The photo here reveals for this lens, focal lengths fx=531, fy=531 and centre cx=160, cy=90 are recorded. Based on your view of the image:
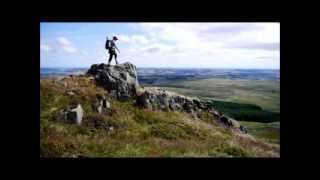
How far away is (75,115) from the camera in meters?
4.61

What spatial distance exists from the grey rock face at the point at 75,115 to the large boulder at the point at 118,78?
0.30 m

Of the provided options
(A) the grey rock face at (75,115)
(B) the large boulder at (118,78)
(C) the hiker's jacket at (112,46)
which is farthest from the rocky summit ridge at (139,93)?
(A) the grey rock face at (75,115)

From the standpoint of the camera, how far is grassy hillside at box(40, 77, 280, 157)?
181 inches

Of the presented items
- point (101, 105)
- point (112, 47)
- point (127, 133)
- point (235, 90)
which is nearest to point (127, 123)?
point (127, 133)

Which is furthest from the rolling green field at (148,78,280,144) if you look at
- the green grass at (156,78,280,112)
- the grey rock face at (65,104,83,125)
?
the grey rock face at (65,104,83,125)

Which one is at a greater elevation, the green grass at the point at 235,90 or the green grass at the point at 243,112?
the green grass at the point at 235,90

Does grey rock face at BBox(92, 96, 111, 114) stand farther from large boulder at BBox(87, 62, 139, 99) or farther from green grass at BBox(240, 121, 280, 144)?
green grass at BBox(240, 121, 280, 144)

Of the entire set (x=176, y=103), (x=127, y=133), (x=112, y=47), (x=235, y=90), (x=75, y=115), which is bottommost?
(x=127, y=133)

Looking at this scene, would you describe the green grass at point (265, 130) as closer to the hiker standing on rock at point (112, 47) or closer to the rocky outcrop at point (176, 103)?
the rocky outcrop at point (176, 103)

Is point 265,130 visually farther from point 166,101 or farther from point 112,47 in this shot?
point 112,47

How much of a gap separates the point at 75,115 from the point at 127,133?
0.48 m

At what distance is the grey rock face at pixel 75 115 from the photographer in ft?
15.1
